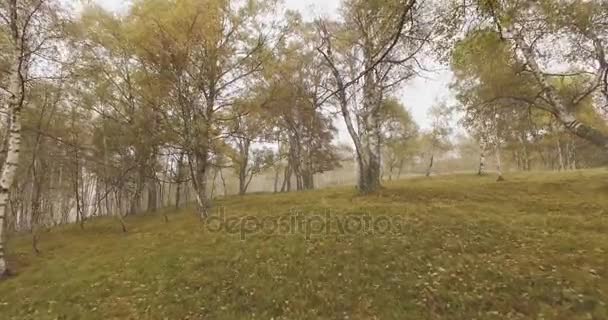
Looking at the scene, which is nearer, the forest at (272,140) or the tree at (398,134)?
the forest at (272,140)

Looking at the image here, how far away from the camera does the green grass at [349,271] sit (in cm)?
716

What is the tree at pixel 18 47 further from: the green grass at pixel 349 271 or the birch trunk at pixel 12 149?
the green grass at pixel 349 271

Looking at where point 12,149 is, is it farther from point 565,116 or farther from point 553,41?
point 553,41

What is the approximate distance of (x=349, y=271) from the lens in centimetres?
877

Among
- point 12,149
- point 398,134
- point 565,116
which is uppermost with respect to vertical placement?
point 398,134

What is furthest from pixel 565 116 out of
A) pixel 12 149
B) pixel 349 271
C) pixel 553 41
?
pixel 12 149

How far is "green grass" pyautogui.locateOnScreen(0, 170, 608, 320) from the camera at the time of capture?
7160mm

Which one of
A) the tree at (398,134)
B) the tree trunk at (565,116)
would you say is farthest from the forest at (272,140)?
the tree at (398,134)

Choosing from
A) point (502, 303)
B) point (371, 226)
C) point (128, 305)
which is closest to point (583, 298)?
point (502, 303)

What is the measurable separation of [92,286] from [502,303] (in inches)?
403

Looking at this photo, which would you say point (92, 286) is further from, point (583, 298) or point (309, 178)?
point (309, 178)

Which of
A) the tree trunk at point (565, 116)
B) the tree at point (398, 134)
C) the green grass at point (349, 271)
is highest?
the tree at point (398, 134)

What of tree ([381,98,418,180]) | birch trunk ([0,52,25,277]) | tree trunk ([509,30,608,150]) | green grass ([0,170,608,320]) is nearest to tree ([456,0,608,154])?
tree trunk ([509,30,608,150])

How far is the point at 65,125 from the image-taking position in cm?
2016
